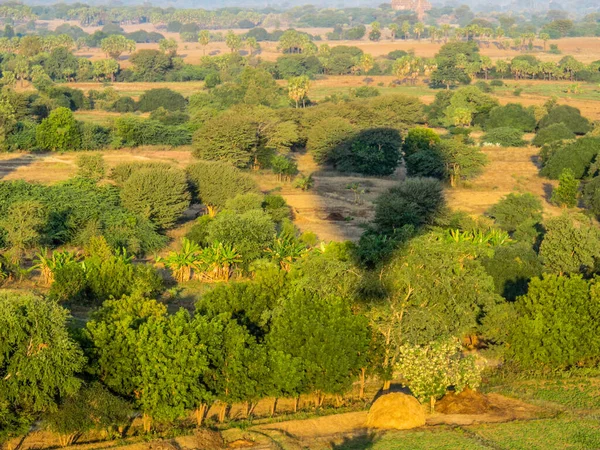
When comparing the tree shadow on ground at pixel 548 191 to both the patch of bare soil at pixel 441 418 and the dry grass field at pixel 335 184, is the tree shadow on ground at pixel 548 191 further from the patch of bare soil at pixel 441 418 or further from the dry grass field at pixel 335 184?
the patch of bare soil at pixel 441 418

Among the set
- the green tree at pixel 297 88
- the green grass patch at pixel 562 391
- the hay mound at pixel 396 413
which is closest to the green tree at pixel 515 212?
the green grass patch at pixel 562 391

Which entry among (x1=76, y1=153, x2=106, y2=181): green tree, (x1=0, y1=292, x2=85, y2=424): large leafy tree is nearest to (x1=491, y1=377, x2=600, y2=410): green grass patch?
(x1=0, y1=292, x2=85, y2=424): large leafy tree

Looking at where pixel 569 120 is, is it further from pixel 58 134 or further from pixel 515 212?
pixel 58 134

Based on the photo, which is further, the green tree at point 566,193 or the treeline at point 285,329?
the green tree at point 566,193

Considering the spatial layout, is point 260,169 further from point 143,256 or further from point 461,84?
point 461,84

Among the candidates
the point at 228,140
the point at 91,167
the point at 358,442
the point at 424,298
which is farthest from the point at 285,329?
the point at 228,140

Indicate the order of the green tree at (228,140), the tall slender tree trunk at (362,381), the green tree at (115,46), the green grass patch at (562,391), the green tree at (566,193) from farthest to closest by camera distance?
1. the green tree at (115,46)
2. the green tree at (228,140)
3. the green tree at (566,193)
4. the tall slender tree trunk at (362,381)
5. the green grass patch at (562,391)
